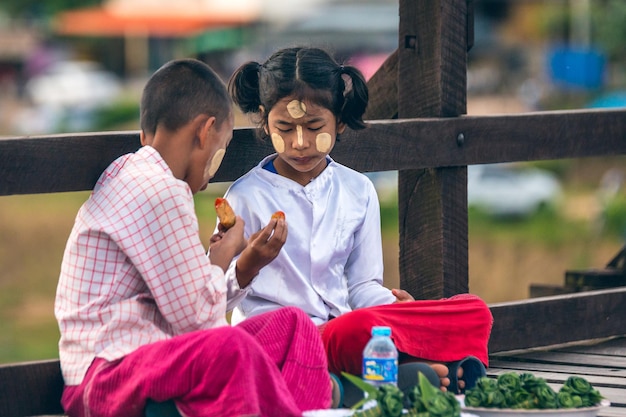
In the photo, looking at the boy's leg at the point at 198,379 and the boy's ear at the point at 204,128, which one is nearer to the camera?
the boy's leg at the point at 198,379

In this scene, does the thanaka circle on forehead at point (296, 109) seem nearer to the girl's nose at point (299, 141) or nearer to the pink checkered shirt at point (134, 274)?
the girl's nose at point (299, 141)

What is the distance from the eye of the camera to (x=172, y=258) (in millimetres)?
3352

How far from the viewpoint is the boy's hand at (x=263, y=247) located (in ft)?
11.7

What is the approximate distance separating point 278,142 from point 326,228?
307 mm

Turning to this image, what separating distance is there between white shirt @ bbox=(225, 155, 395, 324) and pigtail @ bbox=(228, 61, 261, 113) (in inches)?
7.0

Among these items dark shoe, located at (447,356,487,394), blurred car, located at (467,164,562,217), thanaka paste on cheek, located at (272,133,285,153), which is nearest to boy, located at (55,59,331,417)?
thanaka paste on cheek, located at (272,133,285,153)

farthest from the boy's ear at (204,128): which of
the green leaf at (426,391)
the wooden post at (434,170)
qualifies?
the wooden post at (434,170)

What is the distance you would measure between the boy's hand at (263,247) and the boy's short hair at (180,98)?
32 centimetres

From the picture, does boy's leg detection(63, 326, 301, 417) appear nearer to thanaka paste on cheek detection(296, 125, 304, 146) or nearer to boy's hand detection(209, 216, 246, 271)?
boy's hand detection(209, 216, 246, 271)

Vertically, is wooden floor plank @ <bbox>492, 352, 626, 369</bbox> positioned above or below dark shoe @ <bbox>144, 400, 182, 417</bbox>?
below

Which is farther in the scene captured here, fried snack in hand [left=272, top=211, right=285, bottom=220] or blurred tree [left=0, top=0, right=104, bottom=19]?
blurred tree [left=0, top=0, right=104, bottom=19]

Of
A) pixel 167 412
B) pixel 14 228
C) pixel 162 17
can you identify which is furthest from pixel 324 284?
pixel 162 17

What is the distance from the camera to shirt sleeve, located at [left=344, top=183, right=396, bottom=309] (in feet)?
13.3

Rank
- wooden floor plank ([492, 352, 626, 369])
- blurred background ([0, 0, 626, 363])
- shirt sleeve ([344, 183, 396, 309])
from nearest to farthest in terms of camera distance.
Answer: shirt sleeve ([344, 183, 396, 309]), wooden floor plank ([492, 352, 626, 369]), blurred background ([0, 0, 626, 363])
